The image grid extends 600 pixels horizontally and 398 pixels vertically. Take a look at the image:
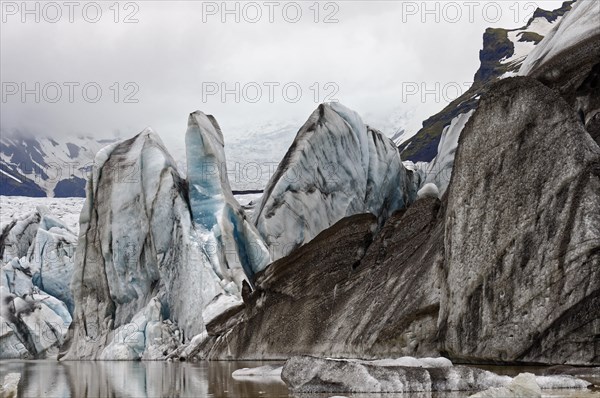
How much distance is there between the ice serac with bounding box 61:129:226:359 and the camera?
2905cm

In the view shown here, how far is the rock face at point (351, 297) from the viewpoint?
15.6 m

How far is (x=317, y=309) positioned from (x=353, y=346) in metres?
2.79

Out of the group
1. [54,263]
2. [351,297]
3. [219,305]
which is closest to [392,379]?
[351,297]

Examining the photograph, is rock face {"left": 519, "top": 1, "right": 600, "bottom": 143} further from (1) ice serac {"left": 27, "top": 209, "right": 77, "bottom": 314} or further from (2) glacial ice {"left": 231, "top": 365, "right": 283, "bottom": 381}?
(1) ice serac {"left": 27, "top": 209, "right": 77, "bottom": 314}

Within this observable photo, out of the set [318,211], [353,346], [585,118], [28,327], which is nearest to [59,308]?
[28,327]

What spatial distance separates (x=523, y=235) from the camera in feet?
39.8

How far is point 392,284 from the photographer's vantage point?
17562 millimetres

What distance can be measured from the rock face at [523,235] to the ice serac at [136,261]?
1585 cm

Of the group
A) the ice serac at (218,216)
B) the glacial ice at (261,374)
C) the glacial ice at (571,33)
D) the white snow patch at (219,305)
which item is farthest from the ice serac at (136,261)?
the glacial ice at (261,374)

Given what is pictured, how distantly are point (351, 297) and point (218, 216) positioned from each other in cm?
1245

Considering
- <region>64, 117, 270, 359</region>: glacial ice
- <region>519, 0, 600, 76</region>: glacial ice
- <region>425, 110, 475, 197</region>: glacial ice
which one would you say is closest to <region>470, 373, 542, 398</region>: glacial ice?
<region>519, 0, 600, 76</region>: glacial ice

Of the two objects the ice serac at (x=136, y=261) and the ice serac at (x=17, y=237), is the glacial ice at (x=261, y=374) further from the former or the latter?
the ice serac at (x=17, y=237)

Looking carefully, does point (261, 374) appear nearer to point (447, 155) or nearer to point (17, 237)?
point (447, 155)

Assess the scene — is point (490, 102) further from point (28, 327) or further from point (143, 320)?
point (28, 327)
